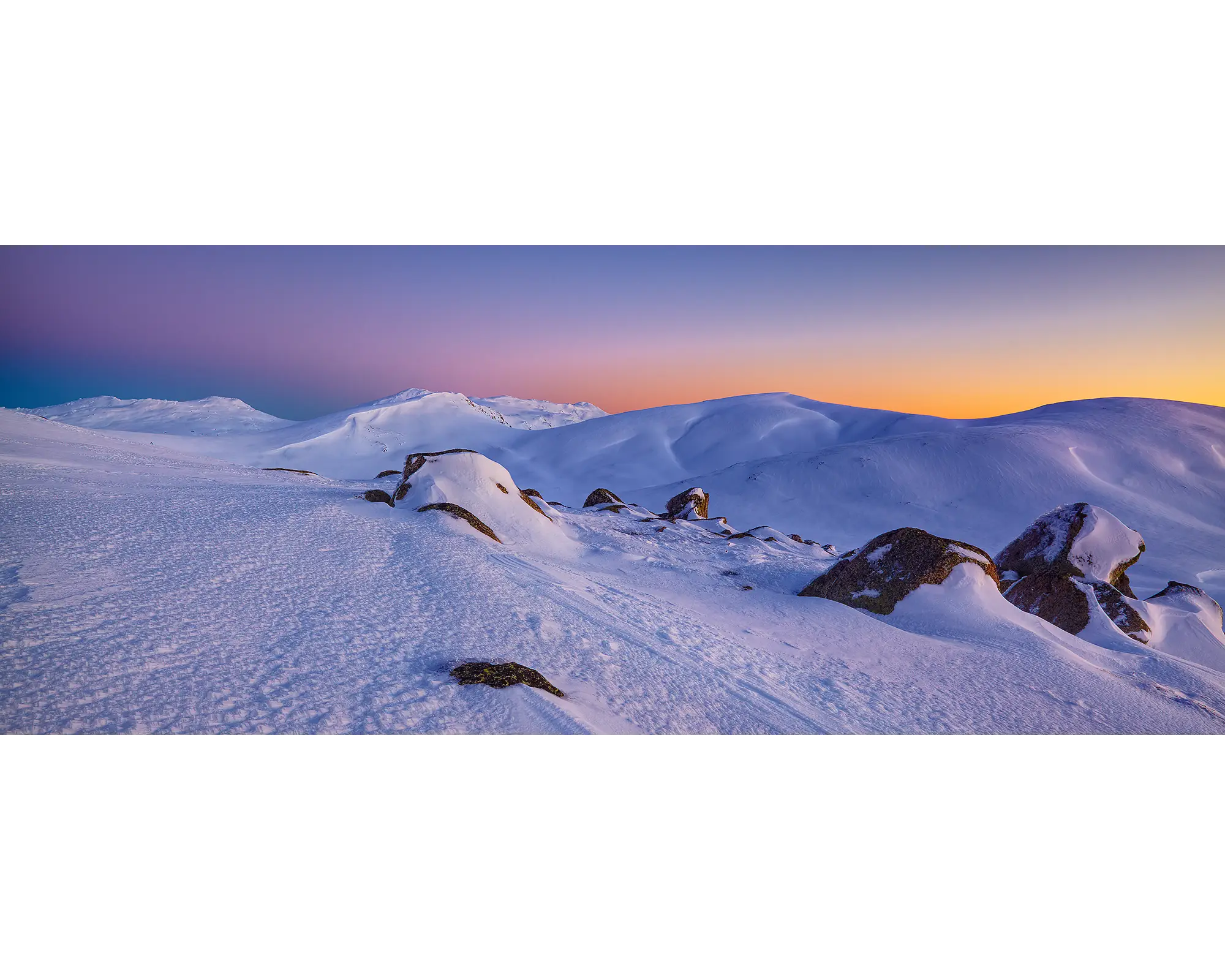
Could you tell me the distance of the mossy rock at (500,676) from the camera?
3.26m

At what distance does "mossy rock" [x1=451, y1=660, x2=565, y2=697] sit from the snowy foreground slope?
0.07 metres

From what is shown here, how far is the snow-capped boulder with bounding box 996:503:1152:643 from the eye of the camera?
661 centimetres

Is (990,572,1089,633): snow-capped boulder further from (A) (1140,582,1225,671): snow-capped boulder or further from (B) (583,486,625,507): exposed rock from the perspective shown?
(B) (583,486,625,507): exposed rock

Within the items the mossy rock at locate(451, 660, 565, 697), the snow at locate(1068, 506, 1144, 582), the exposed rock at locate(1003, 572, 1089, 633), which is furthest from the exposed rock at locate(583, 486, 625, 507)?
the mossy rock at locate(451, 660, 565, 697)

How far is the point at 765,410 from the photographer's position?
3297 centimetres

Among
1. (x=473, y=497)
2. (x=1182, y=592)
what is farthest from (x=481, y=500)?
(x=1182, y=592)

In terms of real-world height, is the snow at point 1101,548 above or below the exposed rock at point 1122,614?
above

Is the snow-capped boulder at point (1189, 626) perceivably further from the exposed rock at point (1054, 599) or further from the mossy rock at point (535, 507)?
the mossy rock at point (535, 507)

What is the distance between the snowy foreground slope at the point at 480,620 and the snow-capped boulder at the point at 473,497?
3cm

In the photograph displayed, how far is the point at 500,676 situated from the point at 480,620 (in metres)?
0.88

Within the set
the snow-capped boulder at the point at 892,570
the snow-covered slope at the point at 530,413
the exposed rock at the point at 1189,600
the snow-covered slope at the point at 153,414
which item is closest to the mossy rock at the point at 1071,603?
the exposed rock at the point at 1189,600

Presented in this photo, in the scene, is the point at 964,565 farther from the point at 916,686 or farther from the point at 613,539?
the point at 613,539

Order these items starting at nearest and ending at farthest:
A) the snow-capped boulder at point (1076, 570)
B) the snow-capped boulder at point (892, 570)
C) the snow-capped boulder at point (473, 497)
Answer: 1. the snow-capped boulder at point (892, 570)
2. the snow-capped boulder at point (473, 497)
3. the snow-capped boulder at point (1076, 570)
